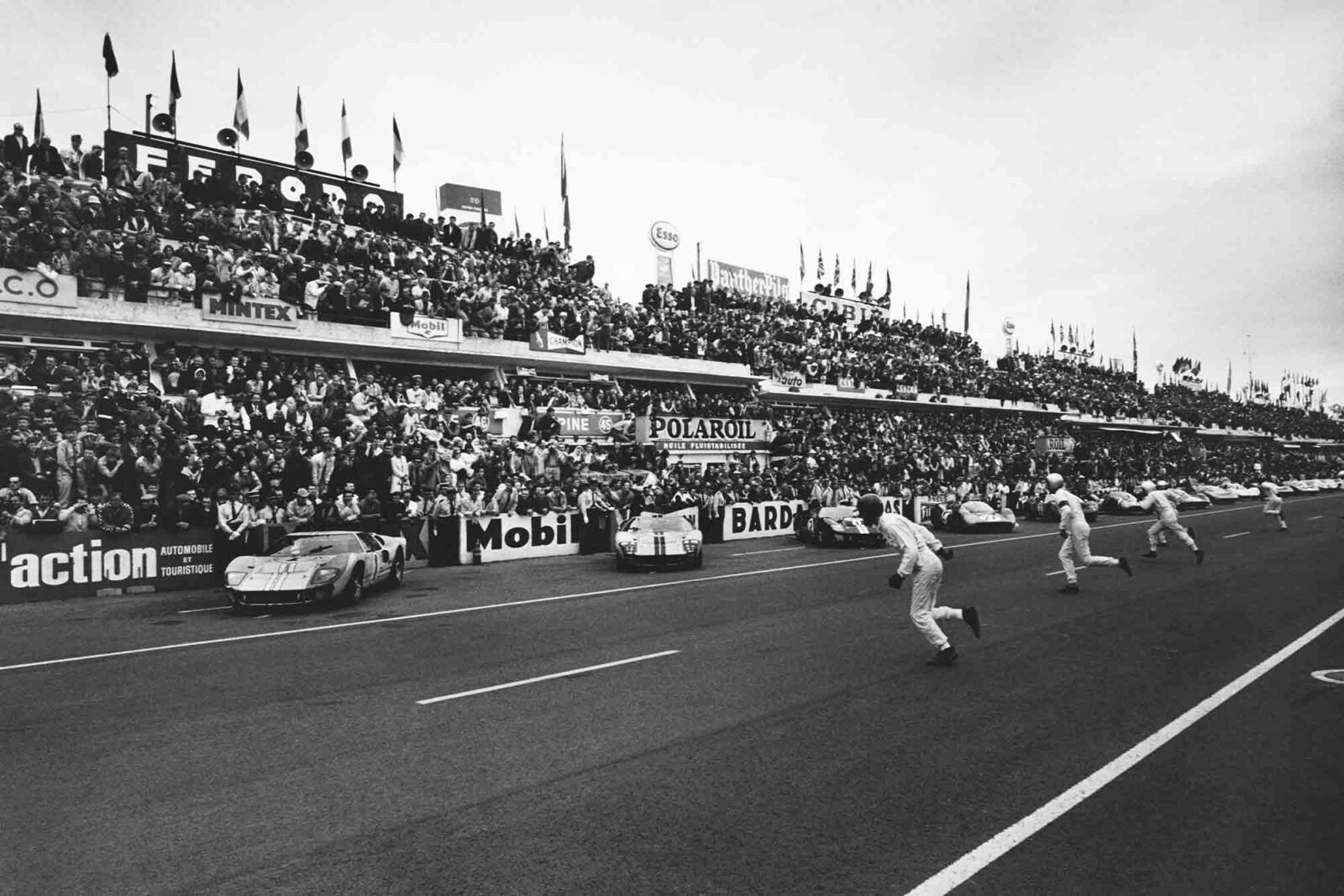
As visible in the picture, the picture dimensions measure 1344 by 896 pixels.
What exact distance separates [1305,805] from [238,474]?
56.0ft

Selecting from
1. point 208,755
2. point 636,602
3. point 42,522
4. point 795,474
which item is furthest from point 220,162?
point 208,755

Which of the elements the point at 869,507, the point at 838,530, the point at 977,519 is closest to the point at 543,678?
the point at 869,507

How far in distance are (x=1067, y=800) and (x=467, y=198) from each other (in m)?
40.7

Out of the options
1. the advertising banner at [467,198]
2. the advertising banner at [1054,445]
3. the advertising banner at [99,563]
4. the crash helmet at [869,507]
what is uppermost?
the advertising banner at [467,198]

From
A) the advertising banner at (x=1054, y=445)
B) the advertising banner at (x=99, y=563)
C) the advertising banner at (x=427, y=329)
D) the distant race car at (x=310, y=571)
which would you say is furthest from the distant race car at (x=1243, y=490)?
the advertising banner at (x=99, y=563)

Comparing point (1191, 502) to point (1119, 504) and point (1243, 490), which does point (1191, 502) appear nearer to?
point (1119, 504)

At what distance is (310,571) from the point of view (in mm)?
11977

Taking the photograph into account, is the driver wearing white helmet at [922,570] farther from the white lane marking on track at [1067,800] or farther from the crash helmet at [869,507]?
the white lane marking on track at [1067,800]

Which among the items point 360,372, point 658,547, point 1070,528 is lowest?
point 658,547

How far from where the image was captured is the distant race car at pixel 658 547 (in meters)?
16.7

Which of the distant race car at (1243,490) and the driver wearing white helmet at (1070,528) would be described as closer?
the driver wearing white helmet at (1070,528)

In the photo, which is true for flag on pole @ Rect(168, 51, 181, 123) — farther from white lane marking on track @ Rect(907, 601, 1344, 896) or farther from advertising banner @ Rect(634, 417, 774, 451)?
white lane marking on track @ Rect(907, 601, 1344, 896)

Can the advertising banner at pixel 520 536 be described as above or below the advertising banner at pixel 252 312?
below

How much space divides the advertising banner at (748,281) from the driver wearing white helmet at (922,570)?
140ft
